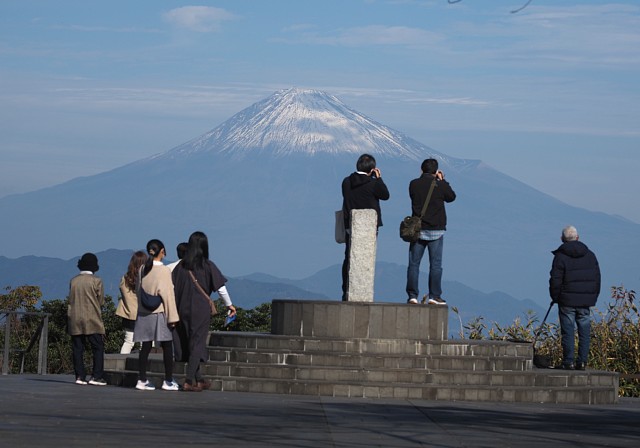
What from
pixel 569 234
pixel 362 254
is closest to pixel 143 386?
pixel 362 254

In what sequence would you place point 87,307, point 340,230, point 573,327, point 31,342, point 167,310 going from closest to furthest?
point 167,310
point 87,307
point 573,327
point 340,230
point 31,342

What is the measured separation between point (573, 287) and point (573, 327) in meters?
0.56

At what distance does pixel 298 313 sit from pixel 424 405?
10.8 ft

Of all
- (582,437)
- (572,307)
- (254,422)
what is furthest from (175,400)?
(572,307)

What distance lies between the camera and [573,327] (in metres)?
17.8

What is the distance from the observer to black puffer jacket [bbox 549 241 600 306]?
17578mm

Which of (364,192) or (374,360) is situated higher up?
(364,192)

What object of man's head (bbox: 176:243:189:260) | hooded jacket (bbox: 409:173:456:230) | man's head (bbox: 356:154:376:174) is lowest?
man's head (bbox: 176:243:189:260)

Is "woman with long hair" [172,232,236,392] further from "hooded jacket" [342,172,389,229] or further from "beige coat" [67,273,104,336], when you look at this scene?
"hooded jacket" [342,172,389,229]

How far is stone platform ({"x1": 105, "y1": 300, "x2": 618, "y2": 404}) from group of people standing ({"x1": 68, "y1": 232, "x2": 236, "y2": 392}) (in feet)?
1.73

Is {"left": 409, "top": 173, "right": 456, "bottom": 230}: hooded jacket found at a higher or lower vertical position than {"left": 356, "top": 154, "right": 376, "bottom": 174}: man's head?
lower

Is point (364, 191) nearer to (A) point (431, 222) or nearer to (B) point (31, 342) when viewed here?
(A) point (431, 222)

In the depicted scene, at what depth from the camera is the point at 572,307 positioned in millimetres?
17688

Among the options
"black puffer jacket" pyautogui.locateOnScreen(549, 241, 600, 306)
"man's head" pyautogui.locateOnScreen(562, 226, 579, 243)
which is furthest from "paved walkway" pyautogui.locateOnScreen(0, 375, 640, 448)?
"man's head" pyautogui.locateOnScreen(562, 226, 579, 243)
